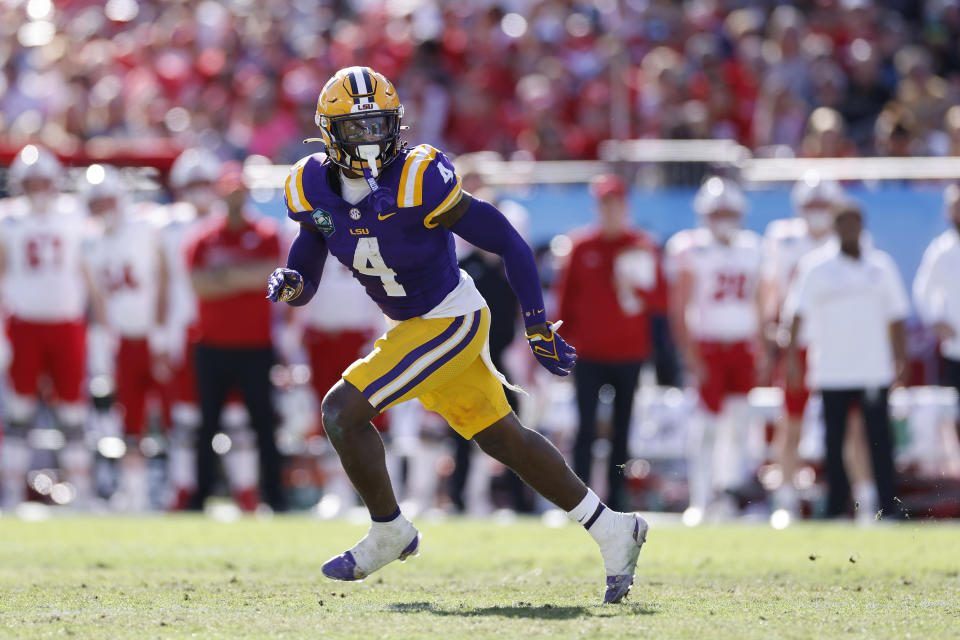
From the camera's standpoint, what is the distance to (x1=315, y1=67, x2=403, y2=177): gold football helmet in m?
6.13

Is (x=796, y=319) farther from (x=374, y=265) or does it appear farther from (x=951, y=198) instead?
(x=374, y=265)

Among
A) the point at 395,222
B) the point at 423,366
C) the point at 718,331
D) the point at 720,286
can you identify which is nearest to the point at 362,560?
the point at 423,366

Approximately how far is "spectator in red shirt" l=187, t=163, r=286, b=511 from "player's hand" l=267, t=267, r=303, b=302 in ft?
17.0

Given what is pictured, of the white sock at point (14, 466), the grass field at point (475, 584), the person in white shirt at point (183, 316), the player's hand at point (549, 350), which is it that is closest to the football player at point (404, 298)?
the player's hand at point (549, 350)

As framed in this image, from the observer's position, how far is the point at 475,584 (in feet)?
23.2

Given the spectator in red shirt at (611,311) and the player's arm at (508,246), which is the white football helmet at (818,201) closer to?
the spectator in red shirt at (611,311)

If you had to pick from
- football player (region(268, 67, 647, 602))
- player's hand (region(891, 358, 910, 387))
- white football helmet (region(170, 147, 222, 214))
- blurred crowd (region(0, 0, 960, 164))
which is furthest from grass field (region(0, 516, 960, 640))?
blurred crowd (region(0, 0, 960, 164))

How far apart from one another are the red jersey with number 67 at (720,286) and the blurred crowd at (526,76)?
73.6 inches

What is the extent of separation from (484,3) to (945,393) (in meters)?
6.42

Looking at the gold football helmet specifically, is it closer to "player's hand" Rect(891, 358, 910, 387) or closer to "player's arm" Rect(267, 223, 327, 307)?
"player's arm" Rect(267, 223, 327, 307)

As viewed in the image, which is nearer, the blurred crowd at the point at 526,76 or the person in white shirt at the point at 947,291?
the person in white shirt at the point at 947,291

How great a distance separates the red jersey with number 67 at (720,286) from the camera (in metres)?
11.4

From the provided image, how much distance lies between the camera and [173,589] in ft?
22.6

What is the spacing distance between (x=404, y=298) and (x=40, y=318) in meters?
6.31
